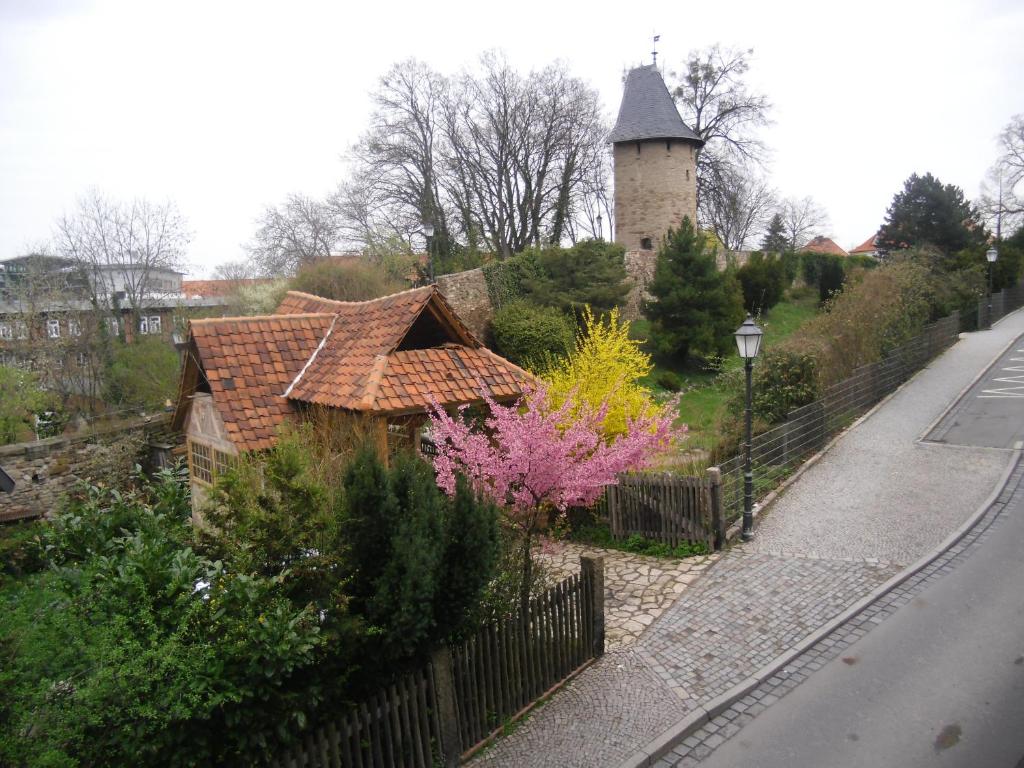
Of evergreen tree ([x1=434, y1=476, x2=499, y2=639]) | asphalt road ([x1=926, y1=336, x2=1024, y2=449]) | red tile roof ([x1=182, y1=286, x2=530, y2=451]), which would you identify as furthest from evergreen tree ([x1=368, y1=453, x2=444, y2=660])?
asphalt road ([x1=926, y1=336, x2=1024, y2=449])

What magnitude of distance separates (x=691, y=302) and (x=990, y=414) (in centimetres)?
985

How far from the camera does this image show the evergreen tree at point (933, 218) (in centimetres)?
3906

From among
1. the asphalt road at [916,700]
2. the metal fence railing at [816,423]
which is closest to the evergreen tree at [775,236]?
the metal fence railing at [816,423]

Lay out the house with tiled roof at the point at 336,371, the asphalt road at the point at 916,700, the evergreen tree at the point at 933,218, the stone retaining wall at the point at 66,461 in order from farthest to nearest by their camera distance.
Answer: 1. the evergreen tree at the point at 933,218
2. the stone retaining wall at the point at 66,461
3. the house with tiled roof at the point at 336,371
4. the asphalt road at the point at 916,700

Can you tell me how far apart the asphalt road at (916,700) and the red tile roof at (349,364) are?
19.5ft

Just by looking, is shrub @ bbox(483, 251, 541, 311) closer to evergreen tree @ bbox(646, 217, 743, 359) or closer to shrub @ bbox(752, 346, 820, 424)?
evergreen tree @ bbox(646, 217, 743, 359)

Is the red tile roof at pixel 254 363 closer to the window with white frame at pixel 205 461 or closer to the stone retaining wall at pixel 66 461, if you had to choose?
the window with white frame at pixel 205 461

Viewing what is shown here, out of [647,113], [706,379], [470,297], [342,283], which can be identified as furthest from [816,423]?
[647,113]

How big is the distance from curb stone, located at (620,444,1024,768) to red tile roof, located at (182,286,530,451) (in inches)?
213

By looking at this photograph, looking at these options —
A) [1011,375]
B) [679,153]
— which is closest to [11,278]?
[679,153]

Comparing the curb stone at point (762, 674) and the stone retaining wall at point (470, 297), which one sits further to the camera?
the stone retaining wall at point (470, 297)

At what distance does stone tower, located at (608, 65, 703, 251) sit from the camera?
31328 mm

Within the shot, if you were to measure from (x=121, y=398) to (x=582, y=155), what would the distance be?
25182 millimetres

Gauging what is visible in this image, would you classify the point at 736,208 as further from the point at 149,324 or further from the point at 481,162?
the point at 149,324
